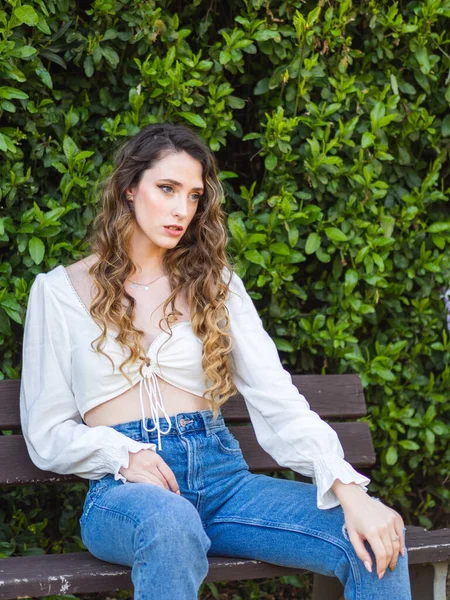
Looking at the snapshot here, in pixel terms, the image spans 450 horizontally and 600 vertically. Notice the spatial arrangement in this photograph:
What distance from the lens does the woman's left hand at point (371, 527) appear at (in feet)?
7.48

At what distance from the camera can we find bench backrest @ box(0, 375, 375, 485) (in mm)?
2820

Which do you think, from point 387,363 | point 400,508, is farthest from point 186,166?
point 400,508

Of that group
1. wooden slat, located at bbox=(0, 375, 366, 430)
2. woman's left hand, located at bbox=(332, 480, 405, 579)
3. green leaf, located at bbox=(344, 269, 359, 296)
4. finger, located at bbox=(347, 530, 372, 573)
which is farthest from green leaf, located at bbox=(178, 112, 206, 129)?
finger, located at bbox=(347, 530, 372, 573)

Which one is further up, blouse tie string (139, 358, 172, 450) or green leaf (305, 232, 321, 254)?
green leaf (305, 232, 321, 254)

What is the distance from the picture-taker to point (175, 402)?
271 centimetres

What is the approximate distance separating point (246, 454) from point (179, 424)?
22.3 inches

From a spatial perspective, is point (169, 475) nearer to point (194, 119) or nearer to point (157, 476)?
point (157, 476)

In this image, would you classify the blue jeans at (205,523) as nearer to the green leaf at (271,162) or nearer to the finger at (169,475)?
the finger at (169,475)

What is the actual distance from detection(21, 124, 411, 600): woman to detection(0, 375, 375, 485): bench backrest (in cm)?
16

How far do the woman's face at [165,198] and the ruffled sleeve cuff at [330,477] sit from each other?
0.81 meters

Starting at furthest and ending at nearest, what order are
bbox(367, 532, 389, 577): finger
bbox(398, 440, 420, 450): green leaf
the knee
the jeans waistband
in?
bbox(398, 440, 420, 450): green leaf → the jeans waistband → bbox(367, 532, 389, 577): finger → the knee

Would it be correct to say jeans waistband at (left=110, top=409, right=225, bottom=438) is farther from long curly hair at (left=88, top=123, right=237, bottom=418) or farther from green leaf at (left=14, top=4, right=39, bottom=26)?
green leaf at (left=14, top=4, right=39, bottom=26)

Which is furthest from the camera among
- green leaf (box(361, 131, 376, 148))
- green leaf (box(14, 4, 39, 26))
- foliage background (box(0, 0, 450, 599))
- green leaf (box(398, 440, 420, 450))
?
green leaf (box(398, 440, 420, 450))

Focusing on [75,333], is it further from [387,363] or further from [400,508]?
[400,508]
